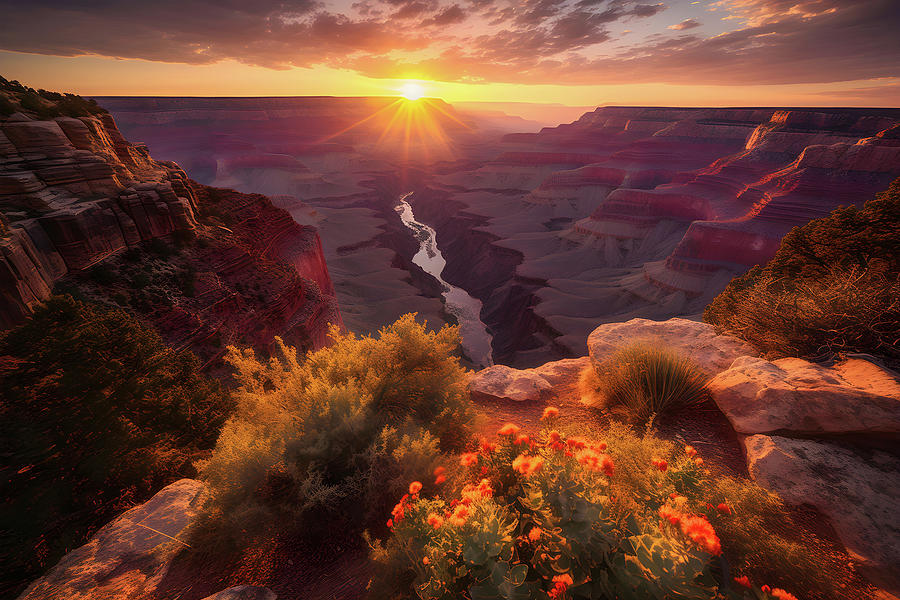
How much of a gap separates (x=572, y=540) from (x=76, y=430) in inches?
262

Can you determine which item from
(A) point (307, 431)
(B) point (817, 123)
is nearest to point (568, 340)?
(A) point (307, 431)

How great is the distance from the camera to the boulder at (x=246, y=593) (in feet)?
8.57

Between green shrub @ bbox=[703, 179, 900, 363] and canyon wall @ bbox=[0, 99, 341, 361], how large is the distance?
12989 mm

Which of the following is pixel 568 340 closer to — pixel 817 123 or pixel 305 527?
pixel 305 527

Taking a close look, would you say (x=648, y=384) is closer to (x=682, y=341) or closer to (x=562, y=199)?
(x=682, y=341)

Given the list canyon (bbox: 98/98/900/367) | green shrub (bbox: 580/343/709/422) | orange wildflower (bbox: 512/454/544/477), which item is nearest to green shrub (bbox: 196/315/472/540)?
orange wildflower (bbox: 512/454/544/477)

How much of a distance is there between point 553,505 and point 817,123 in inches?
2908

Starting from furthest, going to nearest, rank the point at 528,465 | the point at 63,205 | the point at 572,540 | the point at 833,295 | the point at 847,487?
the point at 63,205, the point at 833,295, the point at 847,487, the point at 528,465, the point at 572,540

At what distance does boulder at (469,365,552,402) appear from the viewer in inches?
254

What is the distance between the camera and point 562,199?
5991 centimetres

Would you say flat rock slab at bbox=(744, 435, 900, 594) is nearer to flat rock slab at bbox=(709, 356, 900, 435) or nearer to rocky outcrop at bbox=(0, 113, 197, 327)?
flat rock slab at bbox=(709, 356, 900, 435)

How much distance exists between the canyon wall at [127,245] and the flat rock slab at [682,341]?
10421mm

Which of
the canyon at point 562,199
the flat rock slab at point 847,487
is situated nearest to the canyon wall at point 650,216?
the canyon at point 562,199

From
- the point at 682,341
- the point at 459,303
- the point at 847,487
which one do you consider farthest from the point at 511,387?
the point at 459,303
